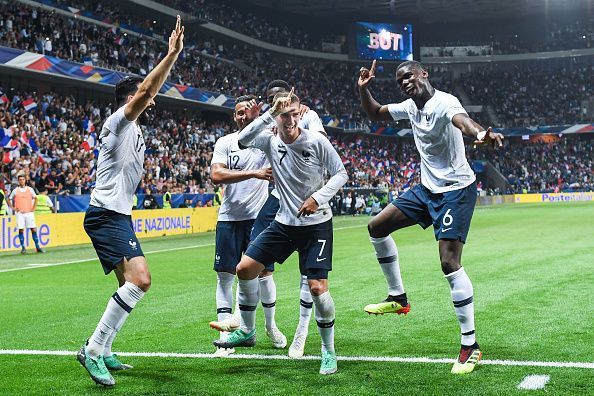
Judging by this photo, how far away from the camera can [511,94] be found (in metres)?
77.0

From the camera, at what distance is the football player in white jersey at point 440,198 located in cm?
662

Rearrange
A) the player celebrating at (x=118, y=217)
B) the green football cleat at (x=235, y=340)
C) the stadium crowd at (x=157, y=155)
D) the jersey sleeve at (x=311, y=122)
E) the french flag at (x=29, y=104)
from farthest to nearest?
the french flag at (x=29, y=104) < the stadium crowd at (x=157, y=155) < the jersey sleeve at (x=311, y=122) < the green football cleat at (x=235, y=340) < the player celebrating at (x=118, y=217)

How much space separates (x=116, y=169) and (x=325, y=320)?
2262 mm

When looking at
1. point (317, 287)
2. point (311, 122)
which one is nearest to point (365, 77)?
point (311, 122)

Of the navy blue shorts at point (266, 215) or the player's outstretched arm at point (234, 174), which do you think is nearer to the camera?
the player's outstretched arm at point (234, 174)

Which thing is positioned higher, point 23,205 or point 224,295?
point 224,295

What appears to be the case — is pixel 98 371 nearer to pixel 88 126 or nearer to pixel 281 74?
pixel 88 126

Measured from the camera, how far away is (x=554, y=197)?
66.8 metres

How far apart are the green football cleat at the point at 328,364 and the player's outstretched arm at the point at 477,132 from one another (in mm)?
2198

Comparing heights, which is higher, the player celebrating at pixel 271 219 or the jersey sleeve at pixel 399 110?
the jersey sleeve at pixel 399 110

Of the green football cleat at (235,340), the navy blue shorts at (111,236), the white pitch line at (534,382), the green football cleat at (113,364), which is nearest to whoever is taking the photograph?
the white pitch line at (534,382)

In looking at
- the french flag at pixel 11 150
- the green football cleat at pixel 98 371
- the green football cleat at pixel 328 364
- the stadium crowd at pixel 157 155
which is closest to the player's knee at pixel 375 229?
the green football cleat at pixel 328 364

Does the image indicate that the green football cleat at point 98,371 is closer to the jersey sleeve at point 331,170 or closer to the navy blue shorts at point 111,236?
the navy blue shorts at point 111,236

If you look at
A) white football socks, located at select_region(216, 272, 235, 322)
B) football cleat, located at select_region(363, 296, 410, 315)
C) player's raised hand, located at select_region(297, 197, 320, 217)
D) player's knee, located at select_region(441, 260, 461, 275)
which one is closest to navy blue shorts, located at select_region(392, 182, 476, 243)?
player's knee, located at select_region(441, 260, 461, 275)
